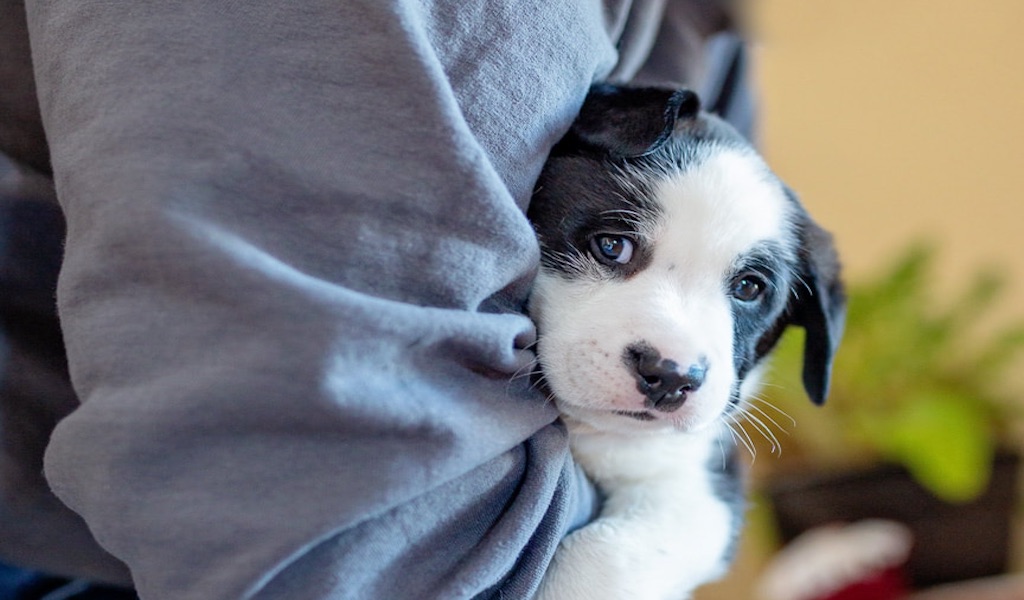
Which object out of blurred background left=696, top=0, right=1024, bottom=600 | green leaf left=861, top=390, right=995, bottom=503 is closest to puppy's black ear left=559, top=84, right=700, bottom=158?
blurred background left=696, top=0, right=1024, bottom=600

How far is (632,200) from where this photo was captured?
1035 mm

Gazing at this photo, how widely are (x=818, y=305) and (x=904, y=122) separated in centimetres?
189

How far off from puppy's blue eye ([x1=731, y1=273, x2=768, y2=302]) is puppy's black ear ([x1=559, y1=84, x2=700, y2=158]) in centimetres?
21

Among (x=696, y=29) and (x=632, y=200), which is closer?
(x=632, y=200)

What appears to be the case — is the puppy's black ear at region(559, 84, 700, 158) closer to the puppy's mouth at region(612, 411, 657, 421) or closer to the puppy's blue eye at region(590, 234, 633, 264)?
the puppy's blue eye at region(590, 234, 633, 264)

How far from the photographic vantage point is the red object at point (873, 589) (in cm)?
227

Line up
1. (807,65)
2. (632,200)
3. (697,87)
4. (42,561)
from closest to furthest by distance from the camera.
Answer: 1. (42,561)
2. (632,200)
3. (697,87)
4. (807,65)

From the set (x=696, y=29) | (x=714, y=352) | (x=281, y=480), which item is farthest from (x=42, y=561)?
(x=696, y=29)

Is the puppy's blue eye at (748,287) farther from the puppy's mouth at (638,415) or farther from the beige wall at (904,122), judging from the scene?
the beige wall at (904,122)

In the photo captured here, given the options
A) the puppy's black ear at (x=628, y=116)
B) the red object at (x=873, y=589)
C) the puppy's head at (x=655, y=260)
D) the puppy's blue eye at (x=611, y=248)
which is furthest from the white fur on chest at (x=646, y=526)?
the red object at (x=873, y=589)

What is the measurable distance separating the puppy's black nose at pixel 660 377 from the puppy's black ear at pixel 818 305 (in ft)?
1.09

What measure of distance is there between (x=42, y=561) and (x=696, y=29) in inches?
44.4

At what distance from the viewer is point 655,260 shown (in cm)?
103

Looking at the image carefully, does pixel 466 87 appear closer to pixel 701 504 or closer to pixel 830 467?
pixel 701 504
